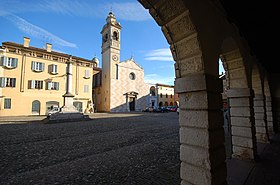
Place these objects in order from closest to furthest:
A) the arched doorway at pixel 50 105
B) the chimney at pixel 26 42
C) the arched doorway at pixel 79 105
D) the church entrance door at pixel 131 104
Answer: the chimney at pixel 26 42 → the arched doorway at pixel 50 105 → the arched doorway at pixel 79 105 → the church entrance door at pixel 131 104

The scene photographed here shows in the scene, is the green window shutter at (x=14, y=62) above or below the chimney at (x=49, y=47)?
below

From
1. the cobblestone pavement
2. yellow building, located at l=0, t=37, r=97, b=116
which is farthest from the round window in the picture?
the cobblestone pavement

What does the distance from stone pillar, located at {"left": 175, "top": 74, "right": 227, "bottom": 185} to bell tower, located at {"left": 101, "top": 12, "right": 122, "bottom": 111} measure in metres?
27.5

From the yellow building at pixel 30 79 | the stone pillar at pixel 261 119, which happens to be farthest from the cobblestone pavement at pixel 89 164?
the yellow building at pixel 30 79

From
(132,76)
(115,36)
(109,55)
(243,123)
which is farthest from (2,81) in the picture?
(243,123)

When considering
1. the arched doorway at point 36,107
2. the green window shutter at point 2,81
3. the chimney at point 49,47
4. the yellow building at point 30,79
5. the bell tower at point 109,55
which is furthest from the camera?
A: the bell tower at point 109,55

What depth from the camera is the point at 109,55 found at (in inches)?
1180

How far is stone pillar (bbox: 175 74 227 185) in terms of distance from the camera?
2.02 m

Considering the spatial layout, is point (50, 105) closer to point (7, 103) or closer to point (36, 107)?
point (36, 107)

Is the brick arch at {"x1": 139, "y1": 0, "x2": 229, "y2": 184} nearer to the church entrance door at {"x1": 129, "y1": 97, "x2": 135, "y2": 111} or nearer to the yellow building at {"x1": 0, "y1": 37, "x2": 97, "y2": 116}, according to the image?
the yellow building at {"x1": 0, "y1": 37, "x2": 97, "y2": 116}

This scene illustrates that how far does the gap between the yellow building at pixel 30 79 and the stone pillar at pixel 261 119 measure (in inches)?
782

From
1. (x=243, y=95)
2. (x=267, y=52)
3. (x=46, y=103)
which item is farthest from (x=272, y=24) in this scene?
(x=46, y=103)

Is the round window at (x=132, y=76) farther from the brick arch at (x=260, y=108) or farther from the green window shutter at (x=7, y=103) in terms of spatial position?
the brick arch at (x=260, y=108)

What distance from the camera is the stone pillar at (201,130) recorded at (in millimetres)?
2020
